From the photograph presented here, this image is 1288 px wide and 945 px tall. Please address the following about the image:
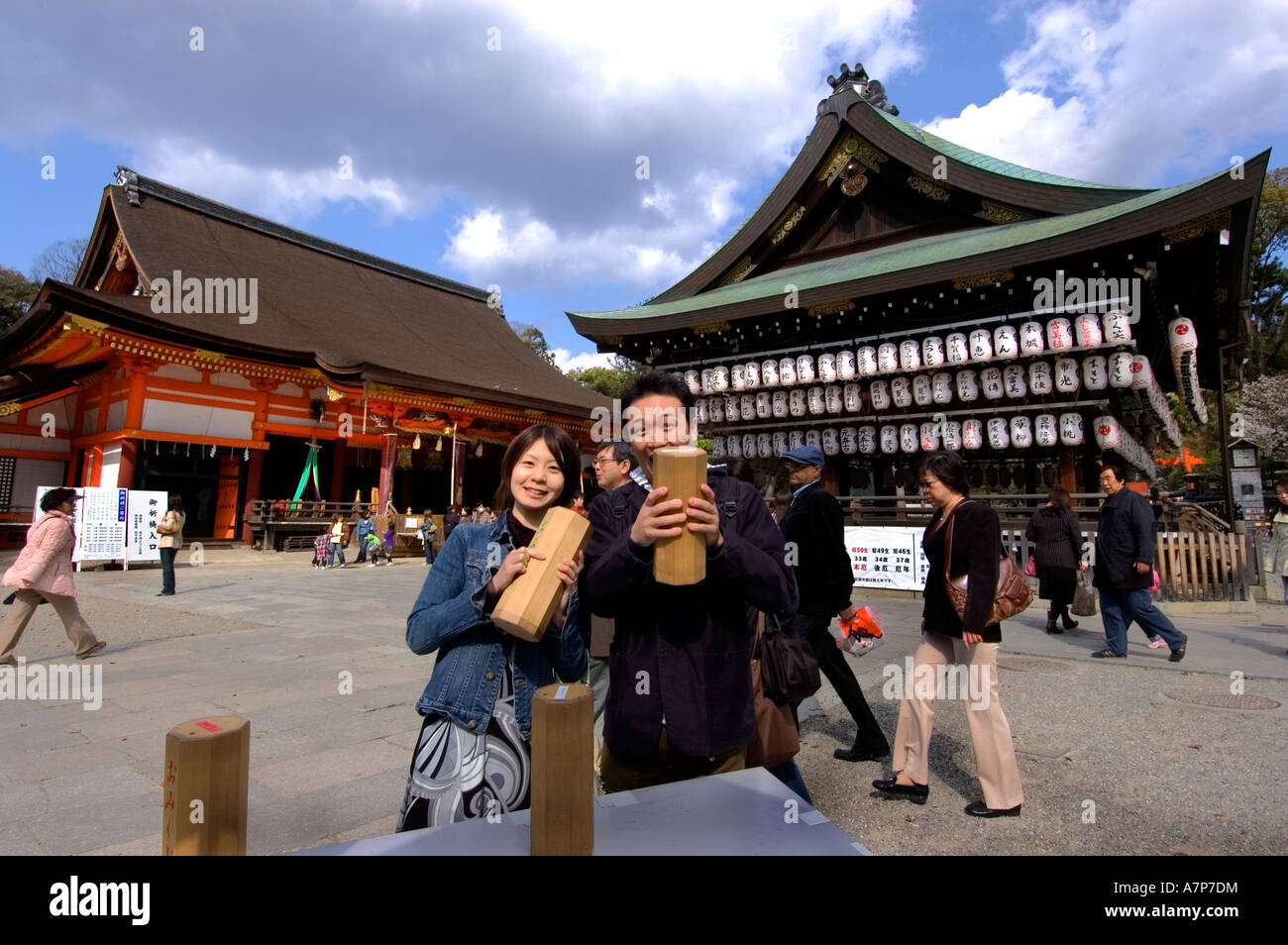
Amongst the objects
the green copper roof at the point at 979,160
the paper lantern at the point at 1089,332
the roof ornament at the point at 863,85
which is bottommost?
the paper lantern at the point at 1089,332

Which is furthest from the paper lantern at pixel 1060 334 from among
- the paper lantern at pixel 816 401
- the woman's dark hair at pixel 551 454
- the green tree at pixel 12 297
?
the green tree at pixel 12 297

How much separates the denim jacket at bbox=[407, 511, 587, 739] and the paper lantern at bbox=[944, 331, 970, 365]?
10093 millimetres

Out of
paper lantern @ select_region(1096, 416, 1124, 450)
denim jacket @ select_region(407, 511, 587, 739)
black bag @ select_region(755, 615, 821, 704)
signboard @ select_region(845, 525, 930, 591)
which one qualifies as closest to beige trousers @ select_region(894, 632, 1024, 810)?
black bag @ select_region(755, 615, 821, 704)

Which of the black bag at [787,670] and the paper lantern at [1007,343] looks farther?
the paper lantern at [1007,343]

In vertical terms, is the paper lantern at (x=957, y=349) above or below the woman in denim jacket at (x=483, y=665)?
above

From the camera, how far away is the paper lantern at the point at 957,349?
33.9 ft

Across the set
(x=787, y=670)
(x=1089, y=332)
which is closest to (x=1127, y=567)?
(x=1089, y=332)

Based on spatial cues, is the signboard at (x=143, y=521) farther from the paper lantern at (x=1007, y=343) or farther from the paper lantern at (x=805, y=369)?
the paper lantern at (x=1007, y=343)

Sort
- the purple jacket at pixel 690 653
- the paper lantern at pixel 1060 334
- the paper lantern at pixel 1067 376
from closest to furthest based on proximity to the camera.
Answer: the purple jacket at pixel 690 653
the paper lantern at pixel 1060 334
the paper lantern at pixel 1067 376

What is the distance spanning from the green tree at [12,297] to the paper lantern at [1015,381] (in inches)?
1146

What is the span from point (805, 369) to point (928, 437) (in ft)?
7.92

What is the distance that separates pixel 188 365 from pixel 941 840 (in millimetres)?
16787

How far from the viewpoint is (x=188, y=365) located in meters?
14.5

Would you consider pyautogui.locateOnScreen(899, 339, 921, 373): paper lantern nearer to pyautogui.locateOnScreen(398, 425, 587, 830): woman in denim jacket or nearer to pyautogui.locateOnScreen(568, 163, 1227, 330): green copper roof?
pyautogui.locateOnScreen(568, 163, 1227, 330): green copper roof
